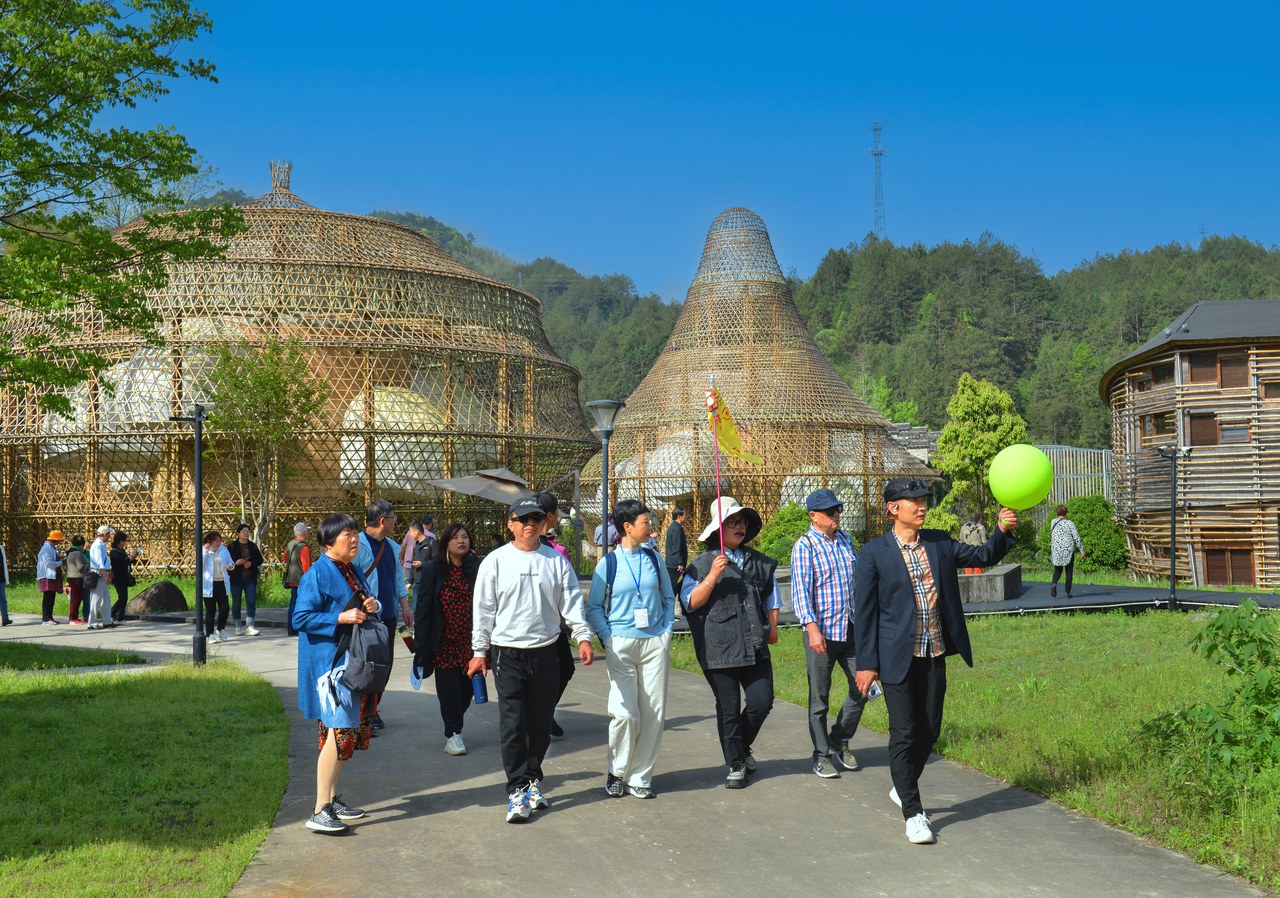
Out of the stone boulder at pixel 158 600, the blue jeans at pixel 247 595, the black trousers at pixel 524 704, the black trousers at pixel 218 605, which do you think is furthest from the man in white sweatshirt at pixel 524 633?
the stone boulder at pixel 158 600

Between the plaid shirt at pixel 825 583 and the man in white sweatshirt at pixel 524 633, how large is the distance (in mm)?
1678

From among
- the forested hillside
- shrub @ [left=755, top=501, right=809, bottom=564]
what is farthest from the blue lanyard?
the forested hillside

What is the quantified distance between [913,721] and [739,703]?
1433 millimetres

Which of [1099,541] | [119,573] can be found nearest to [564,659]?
[119,573]

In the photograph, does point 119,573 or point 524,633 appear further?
point 119,573

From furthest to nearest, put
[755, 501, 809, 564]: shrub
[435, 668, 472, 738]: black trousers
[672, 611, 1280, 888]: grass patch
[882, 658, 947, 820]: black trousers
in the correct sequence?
[755, 501, 809, 564]: shrub → [435, 668, 472, 738]: black trousers → [882, 658, 947, 820]: black trousers → [672, 611, 1280, 888]: grass patch

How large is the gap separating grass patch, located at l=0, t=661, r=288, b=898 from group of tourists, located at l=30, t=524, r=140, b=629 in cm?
680

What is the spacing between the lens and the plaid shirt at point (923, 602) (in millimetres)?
6305

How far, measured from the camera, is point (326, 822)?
635 centimetres

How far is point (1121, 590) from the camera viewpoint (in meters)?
22.6

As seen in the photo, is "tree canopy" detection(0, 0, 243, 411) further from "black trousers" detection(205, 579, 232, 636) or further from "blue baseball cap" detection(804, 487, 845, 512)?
"blue baseball cap" detection(804, 487, 845, 512)

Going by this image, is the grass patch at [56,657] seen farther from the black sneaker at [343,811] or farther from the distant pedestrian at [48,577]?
the black sneaker at [343,811]

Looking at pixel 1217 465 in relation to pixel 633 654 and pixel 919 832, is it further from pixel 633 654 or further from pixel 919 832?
pixel 919 832

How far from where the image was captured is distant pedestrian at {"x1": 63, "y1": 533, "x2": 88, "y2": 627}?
18406 millimetres
